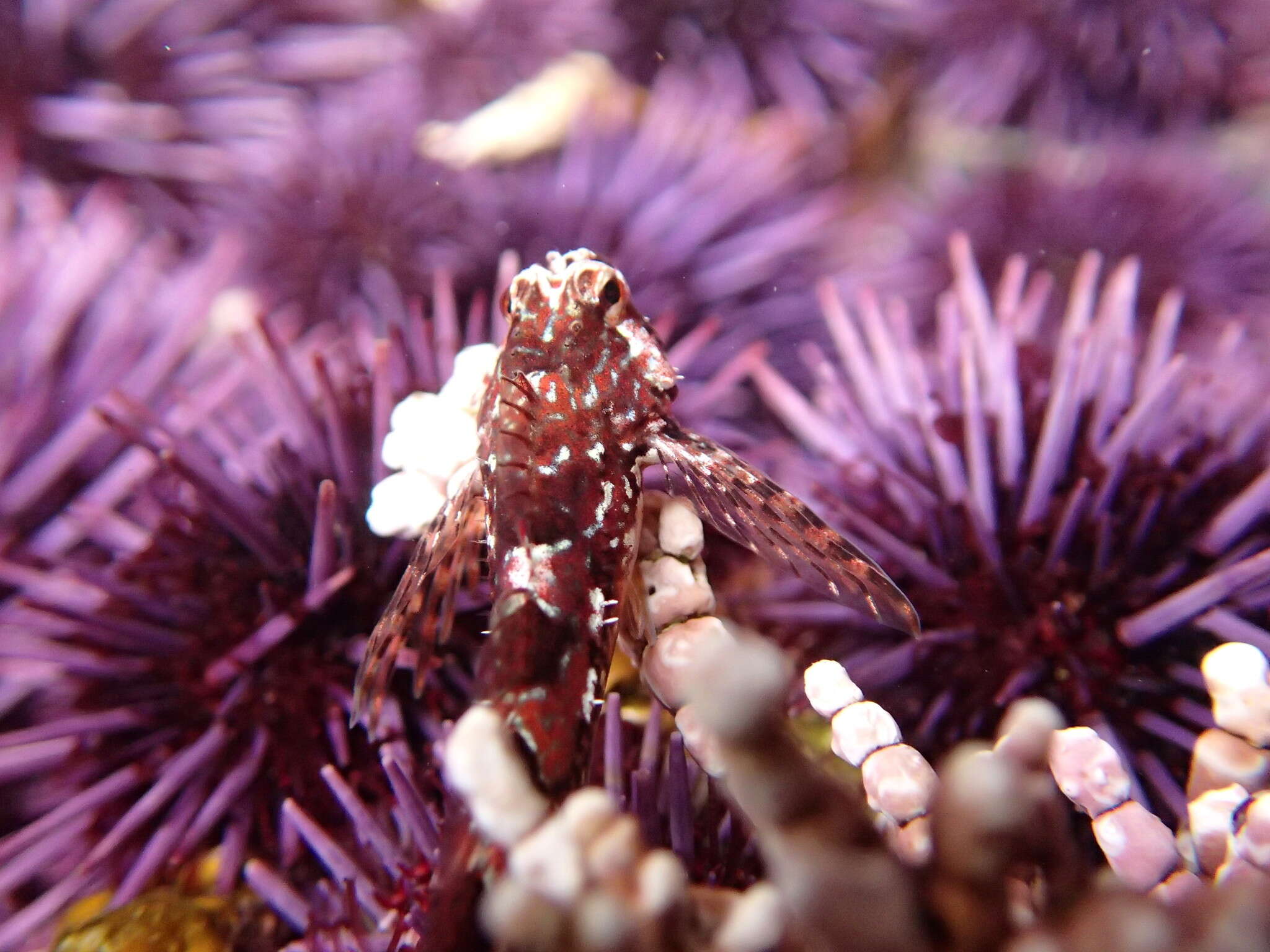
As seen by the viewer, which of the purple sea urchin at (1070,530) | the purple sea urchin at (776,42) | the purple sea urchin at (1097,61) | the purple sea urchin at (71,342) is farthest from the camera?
the purple sea urchin at (776,42)

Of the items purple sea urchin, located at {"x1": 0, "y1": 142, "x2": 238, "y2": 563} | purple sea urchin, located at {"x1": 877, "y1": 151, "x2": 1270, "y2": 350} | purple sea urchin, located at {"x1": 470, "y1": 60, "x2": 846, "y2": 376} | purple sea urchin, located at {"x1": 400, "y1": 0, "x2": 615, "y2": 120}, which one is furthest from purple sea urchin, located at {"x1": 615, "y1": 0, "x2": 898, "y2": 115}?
purple sea urchin, located at {"x1": 0, "y1": 142, "x2": 238, "y2": 563}

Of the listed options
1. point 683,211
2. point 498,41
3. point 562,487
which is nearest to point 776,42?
point 498,41

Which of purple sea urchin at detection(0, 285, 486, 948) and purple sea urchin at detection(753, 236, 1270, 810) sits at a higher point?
purple sea urchin at detection(0, 285, 486, 948)

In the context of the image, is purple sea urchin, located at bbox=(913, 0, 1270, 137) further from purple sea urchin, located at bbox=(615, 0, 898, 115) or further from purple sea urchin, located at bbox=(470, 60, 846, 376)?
purple sea urchin, located at bbox=(470, 60, 846, 376)

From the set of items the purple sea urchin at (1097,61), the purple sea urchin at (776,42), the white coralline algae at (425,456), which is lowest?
the purple sea urchin at (1097,61)

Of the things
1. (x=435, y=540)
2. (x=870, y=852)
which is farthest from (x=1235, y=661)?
(x=435, y=540)

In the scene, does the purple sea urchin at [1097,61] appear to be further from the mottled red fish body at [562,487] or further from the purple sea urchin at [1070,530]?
the mottled red fish body at [562,487]

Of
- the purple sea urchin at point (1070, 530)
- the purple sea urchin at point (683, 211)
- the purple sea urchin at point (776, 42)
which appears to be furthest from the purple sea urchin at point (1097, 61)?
the purple sea urchin at point (1070, 530)
